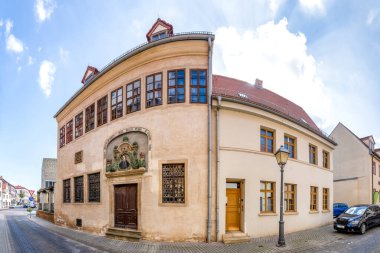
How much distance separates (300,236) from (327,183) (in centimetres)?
815

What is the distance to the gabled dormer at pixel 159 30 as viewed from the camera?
48.8 ft

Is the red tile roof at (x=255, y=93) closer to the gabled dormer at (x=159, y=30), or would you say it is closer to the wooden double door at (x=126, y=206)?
the gabled dormer at (x=159, y=30)

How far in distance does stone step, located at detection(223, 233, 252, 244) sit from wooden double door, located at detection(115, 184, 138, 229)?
451 centimetres

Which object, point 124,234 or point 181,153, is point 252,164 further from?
point 124,234

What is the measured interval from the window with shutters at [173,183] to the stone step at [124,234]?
2.06m

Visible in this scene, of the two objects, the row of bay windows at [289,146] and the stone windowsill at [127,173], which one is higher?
the row of bay windows at [289,146]

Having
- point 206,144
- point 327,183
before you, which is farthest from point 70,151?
point 327,183

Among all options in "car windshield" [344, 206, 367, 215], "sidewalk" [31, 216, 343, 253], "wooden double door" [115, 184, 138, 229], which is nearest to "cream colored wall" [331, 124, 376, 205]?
"car windshield" [344, 206, 367, 215]

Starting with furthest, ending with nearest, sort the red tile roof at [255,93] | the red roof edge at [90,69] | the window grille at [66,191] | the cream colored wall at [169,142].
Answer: the red roof edge at [90,69] < the window grille at [66,191] < the red tile roof at [255,93] < the cream colored wall at [169,142]

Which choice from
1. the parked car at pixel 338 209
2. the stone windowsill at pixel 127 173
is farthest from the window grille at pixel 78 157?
the parked car at pixel 338 209

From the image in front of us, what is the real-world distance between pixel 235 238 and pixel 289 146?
288 inches

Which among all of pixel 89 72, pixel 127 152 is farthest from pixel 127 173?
pixel 89 72

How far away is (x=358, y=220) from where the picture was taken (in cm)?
1480

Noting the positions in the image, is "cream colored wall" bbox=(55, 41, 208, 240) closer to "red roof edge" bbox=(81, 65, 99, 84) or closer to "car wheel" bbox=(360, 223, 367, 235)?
"red roof edge" bbox=(81, 65, 99, 84)
